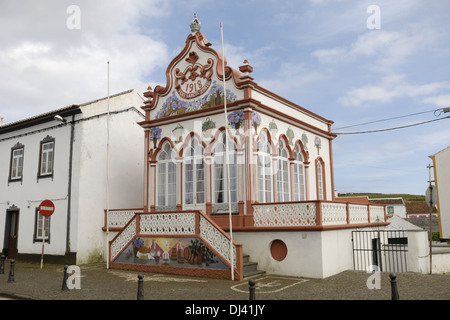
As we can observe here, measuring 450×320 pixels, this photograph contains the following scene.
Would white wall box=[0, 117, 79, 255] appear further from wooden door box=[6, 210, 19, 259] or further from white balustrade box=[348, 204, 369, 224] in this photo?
white balustrade box=[348, 204, 369, 224]

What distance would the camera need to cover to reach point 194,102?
49.1 feet

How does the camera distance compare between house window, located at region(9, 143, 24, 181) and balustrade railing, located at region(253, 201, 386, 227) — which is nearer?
balustrade railing, located at region(253, 201, 386, 227)

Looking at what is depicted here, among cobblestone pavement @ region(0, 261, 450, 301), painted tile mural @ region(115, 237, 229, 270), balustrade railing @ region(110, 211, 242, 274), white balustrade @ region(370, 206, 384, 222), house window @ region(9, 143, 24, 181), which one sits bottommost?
cobblestone pavement @ region(0, 261, 450, 301)

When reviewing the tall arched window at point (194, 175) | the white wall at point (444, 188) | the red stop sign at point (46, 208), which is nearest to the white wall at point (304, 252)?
the tall arched window at point (194, 175)

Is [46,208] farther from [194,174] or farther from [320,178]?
[320,178]

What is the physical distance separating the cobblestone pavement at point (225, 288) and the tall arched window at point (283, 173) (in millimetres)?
3868

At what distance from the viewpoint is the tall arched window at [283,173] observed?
15.0m

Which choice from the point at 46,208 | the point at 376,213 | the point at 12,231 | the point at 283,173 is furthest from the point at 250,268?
the point at 12,231

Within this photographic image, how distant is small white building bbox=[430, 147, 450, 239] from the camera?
3067 cm

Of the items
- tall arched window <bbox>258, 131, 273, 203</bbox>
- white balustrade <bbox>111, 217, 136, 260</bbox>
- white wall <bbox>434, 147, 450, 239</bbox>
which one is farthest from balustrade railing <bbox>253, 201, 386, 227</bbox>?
white wall <bbox>434, 147, 450, 239</bbox>

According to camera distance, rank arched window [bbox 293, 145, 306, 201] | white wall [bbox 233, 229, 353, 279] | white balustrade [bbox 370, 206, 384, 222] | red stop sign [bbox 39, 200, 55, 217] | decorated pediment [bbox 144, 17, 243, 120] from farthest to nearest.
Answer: arched window [bbox 293, 145, 306, 201], white balustrade [bbox 370, 206, 384, 222], decorated pediment [bbox 144, 17, 243, 120], red stop sign [bbox 39, 200, 55, 217], white wall [bbox 233, 229, 353, 279]

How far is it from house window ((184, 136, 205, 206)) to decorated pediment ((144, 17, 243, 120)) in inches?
57.0

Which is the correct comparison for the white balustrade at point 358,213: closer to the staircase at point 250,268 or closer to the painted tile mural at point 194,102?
the staircase at point 250,268
